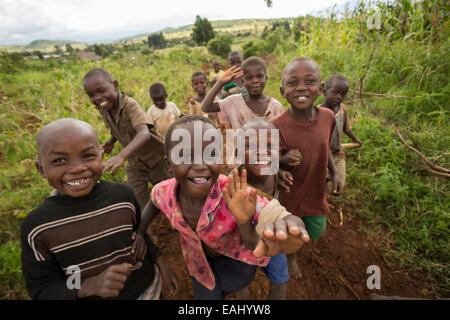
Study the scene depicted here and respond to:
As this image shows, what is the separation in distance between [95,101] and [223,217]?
1652mm

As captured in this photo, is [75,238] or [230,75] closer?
[75,238]

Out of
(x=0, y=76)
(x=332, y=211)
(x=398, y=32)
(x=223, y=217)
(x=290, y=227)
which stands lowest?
(x=332, y=211)

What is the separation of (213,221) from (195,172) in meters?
0.33

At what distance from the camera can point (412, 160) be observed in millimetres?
2709

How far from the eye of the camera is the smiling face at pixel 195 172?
3.52 feet

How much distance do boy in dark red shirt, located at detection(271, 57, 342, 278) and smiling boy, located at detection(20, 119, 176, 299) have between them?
1258 millimetres

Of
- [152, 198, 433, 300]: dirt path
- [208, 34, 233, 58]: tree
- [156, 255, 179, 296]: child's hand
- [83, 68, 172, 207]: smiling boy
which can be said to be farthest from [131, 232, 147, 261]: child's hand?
[208, 34, 233, 58]: tree

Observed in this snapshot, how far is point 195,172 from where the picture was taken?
1.08 metres

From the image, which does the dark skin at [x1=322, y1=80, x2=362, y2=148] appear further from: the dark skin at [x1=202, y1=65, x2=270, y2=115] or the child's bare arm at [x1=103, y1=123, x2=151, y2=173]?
the child's bare arm at [x1=103, y1=123, x2=151, y2=173]

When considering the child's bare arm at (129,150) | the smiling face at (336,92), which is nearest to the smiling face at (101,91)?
the child's bare arm at (129,150)

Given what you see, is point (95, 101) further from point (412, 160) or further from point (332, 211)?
point (412, 160)

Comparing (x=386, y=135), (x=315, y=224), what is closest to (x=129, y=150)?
(x=315, y=224)

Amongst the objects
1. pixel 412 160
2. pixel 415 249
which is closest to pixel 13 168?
pixel 415 249

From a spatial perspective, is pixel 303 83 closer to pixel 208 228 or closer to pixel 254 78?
pixel 254 78
